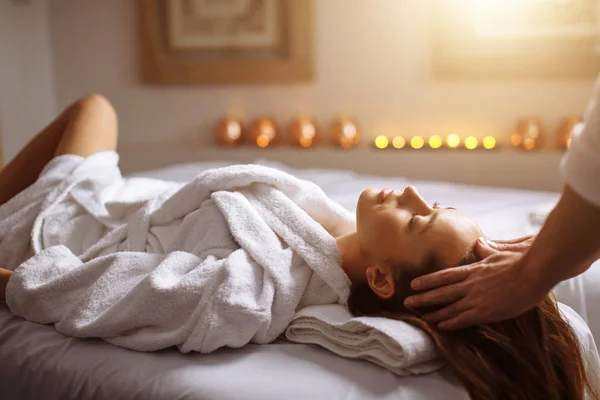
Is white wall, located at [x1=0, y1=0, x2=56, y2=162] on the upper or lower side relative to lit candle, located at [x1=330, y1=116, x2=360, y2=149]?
upper

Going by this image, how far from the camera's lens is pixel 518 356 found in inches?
40.5

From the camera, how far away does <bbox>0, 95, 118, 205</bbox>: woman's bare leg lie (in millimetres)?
1766

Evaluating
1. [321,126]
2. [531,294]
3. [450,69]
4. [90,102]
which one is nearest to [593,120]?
[531,294]

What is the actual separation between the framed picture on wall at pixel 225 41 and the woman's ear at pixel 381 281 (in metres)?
2.23

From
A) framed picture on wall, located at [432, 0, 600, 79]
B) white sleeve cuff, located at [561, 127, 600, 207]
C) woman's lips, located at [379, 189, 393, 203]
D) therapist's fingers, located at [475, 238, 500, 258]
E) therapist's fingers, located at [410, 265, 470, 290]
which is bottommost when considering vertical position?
therapist's fingers, located at [410, 265, 470, 290]

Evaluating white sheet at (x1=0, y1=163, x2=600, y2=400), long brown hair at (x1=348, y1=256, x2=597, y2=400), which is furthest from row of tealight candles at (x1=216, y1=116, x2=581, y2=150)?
white sheet at (x1=0, y1=163, x2=600, y2=400)

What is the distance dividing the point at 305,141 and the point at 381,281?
212 cm

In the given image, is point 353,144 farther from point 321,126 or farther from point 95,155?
point 95,155

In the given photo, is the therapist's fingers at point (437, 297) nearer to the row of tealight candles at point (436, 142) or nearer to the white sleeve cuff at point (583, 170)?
the white sleeve cuff at point (583, 170)

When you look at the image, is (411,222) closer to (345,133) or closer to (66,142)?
(66,142)

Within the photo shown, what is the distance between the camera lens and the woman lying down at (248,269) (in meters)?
1.07

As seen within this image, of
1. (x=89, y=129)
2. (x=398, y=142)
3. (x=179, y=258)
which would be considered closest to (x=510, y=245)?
(x=179, y=258)

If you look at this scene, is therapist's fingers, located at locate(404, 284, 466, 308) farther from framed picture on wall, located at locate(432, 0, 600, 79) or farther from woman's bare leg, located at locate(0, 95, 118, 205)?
framed picture on wall, located at locate(432, 0, 600, 79)

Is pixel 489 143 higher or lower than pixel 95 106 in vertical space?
lower
